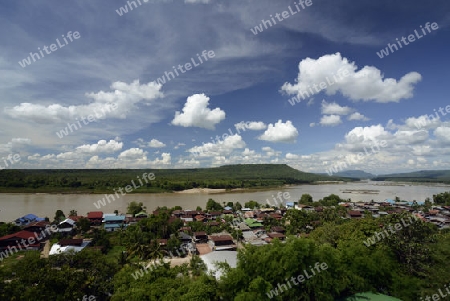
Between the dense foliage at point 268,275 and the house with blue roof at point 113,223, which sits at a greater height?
the house with blue roof at point 113,223

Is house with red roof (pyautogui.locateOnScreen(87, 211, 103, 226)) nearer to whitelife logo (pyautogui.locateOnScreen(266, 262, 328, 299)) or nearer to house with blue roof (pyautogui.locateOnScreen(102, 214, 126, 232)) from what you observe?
house with blue roof (pyautogui.locateOnScreen(102, 214, 126, 232))

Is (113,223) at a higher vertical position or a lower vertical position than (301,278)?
higher

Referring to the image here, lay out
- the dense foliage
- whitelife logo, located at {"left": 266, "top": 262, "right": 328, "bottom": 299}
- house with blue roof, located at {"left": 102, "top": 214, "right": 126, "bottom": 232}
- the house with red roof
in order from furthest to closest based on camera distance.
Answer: the house with red roof < house with blue roof, located at {"left": 102, "top": 214, "right": 126, "bottom": 232} < whitelife logo, located at {"left": 266, "top": 262, "right": 328, "bottom": 299} < the dense foliage

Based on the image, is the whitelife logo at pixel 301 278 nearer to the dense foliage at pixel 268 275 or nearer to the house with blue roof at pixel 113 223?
the dense foliage at pixel 268 275

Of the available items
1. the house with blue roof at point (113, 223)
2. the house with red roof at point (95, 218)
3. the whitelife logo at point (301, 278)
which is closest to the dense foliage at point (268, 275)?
the whitelife logo at point (301, 278)

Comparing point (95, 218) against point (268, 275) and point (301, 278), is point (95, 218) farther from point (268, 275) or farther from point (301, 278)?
point (301, 278)

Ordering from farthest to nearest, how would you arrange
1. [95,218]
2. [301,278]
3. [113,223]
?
[95,218] < [113,223] < [301,278]

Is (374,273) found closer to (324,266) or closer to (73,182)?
(324,266)

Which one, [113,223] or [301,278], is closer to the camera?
[301,278]

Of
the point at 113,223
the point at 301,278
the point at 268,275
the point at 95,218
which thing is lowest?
the point at 301,278

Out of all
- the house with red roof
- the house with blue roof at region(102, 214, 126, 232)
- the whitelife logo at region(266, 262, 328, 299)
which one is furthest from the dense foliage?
the house with red roof

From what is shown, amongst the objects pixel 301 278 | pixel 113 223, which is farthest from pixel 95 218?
pixel 301 278

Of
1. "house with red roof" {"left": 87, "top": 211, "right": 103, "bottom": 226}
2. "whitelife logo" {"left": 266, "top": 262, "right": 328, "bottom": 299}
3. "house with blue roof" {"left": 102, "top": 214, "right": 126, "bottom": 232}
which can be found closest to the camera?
"whitelife logo" {"left": 266, "top": 262, "right": 328, "bottom": 299}
